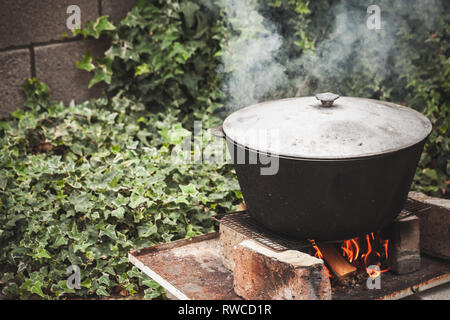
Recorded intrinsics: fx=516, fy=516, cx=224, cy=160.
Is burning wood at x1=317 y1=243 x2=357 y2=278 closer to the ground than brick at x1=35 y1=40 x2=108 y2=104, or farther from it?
closer to the ground

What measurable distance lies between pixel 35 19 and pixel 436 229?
11.2 feet

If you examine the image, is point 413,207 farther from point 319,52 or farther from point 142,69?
point 142,69

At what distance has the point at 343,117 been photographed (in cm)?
262

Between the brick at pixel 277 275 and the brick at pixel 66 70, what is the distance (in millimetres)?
2505

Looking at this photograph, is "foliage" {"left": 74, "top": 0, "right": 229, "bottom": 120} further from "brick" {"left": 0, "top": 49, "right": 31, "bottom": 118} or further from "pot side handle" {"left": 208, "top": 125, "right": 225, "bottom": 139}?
"pot side handle" {"left": 208, "top": 125, "right": 225, "bottom": 139}

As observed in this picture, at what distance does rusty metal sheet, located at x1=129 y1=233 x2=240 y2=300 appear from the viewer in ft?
9.26

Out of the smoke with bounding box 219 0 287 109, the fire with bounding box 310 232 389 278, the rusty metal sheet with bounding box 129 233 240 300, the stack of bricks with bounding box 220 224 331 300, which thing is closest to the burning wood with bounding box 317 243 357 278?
the fire with bounding box 310 232 389 278

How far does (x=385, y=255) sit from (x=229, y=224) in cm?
96

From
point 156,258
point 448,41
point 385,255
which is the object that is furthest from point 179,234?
point 448,41

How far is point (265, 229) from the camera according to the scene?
9.64 feet

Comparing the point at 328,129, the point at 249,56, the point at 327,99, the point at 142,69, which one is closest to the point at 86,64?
the point at 142,69

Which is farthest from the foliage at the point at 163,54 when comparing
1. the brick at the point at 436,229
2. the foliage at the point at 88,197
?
the brick at the point at 436,229

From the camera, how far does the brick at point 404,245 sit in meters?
2.95

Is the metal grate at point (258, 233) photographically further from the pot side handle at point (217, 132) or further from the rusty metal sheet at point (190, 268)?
the pot side handle at point (217, 132)
